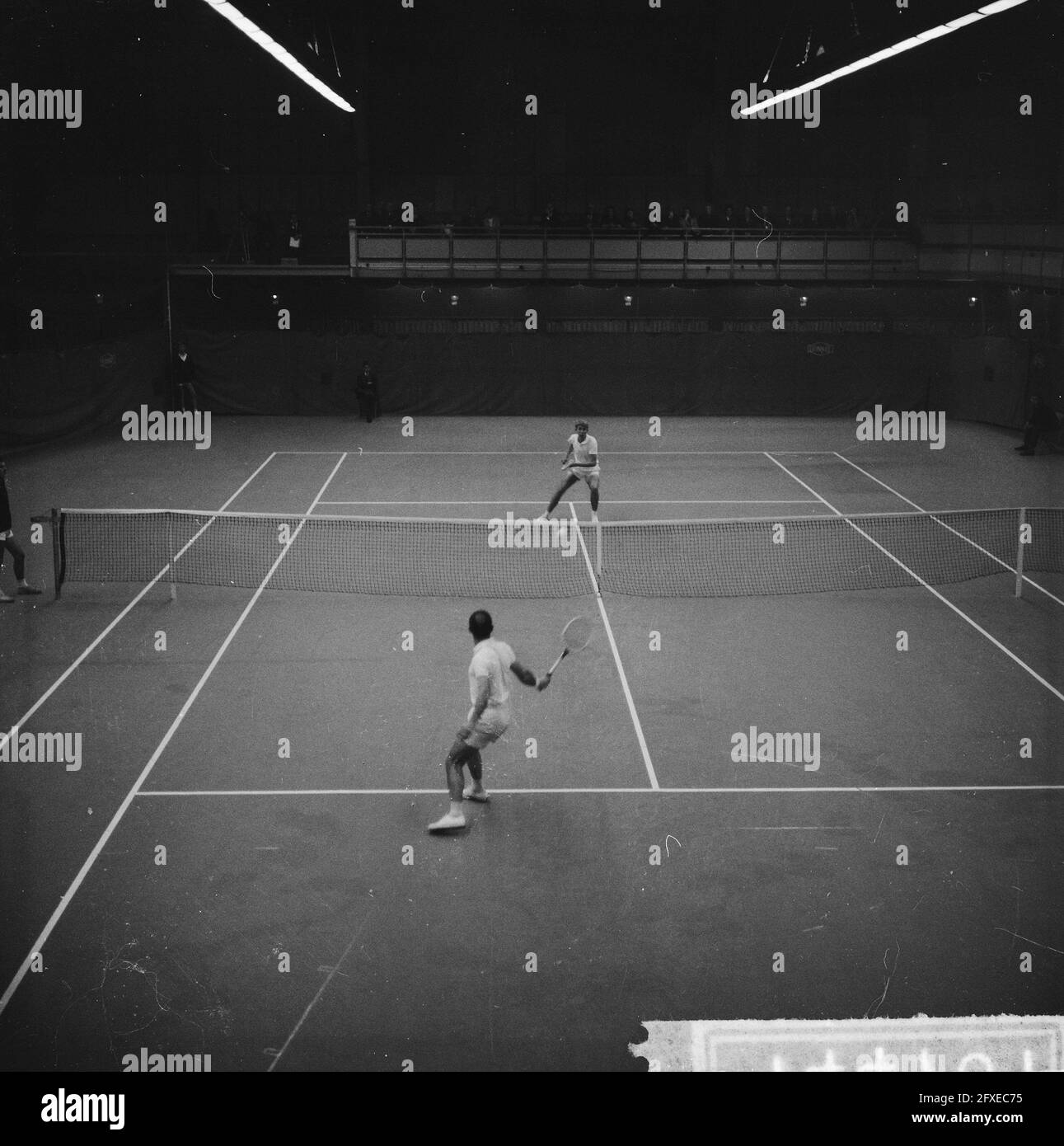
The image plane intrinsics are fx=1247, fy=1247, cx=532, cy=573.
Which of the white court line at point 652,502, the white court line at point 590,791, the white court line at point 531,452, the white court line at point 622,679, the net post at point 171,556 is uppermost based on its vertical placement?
the white court line at point 531,452

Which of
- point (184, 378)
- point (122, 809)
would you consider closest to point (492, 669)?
point (122, 809)

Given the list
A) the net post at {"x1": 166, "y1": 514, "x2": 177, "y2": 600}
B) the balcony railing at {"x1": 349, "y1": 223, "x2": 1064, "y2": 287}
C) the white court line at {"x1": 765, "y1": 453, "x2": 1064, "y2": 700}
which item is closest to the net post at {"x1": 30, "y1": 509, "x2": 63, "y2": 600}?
the net post at {"x1": 166, "y1": 514, "x2": 177, "y2": 600}

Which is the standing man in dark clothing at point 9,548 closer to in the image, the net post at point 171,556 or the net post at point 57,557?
the net post at point 57,557

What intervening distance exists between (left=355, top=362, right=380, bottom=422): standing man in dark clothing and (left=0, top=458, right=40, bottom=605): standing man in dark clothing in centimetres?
1833

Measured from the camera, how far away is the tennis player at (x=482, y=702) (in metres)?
9.69

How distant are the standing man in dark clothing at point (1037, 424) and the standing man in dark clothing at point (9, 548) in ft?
71.0

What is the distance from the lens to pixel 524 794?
10773 millimetres

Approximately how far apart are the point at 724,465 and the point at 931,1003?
2084 cm

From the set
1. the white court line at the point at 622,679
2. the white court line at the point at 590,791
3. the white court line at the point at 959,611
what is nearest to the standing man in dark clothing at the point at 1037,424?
the white court line at the point at 959,611

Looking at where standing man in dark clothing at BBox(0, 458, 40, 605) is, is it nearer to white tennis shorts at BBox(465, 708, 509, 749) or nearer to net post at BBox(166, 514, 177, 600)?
net post at BBox(166, 514, 177, 600)

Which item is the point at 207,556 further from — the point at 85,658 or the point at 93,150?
the point at 93,150

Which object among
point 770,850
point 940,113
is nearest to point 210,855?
point 770,850

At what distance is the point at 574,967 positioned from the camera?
8.05m

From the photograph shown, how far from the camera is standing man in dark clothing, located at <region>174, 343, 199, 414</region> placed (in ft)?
108
